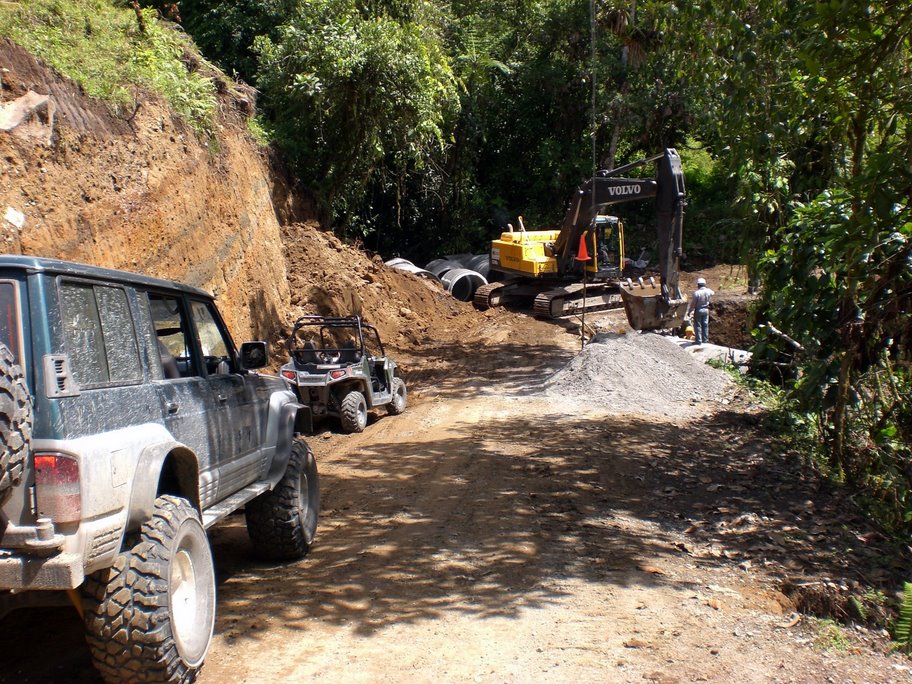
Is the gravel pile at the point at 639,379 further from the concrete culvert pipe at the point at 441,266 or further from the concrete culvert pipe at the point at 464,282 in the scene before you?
the concrete culvert pipe at the point at 441,266

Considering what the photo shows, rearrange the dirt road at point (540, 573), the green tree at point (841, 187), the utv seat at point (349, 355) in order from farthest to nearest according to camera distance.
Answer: the utv seat at point (349, 355)
the green tree at point (841, 187)
the dirt road at point (540, 573)

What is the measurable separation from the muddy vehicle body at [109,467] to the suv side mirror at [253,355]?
2.17 feet

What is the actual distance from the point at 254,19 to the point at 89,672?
2150cm

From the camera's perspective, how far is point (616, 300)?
23.0 metres

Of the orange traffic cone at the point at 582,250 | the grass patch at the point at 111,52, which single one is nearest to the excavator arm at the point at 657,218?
the orange traffic cone at the point at 582,250

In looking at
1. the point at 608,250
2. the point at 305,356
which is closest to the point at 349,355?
the point at 305,356

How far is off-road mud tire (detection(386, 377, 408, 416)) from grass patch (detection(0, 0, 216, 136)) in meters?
5.86

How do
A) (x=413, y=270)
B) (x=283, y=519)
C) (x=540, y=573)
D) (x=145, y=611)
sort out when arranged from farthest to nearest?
(x=413, y=270) → (x=540, y=573) → (x=283, y=519) → (x=145, y=611)

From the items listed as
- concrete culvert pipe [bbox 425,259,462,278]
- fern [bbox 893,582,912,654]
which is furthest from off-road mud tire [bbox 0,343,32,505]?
A: concrete culvert pipe [bbox 425,259,462,278]

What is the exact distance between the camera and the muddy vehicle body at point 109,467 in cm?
344

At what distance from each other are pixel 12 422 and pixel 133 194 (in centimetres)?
993

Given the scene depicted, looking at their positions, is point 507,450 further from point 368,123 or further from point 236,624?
point 368,123

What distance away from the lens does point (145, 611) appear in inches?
150

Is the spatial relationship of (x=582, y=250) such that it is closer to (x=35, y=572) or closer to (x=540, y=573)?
(x=540, y=573)
